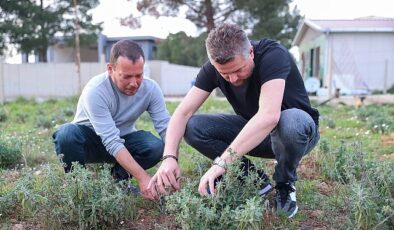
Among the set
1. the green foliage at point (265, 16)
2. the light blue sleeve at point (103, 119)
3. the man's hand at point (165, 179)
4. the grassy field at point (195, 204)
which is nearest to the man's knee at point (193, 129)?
the grassy field at point (195, 204)

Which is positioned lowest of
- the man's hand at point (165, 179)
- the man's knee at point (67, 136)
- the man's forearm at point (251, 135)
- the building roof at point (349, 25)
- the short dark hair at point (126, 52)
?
the man's hand at point (165, 179)

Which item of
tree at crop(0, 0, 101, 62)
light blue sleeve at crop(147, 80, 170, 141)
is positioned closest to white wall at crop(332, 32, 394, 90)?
tree at crop(0, 0, 101, 62)

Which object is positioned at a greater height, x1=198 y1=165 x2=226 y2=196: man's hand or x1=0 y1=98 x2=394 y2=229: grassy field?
x1=198 y1=165 x2=226 y2=196: man's hand

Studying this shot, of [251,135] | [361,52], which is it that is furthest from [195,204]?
[361,52]

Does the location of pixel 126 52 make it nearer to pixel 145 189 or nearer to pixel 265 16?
pixel 145 189

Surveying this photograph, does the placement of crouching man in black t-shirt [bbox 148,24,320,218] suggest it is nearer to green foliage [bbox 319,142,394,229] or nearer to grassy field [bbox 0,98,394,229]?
grassy field [bbox 0,98,394,229]

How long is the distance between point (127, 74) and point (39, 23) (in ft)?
64.6

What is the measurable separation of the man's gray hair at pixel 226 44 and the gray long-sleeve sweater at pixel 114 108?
0.94m

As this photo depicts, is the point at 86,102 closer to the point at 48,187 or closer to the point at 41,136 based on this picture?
the point at 48,187

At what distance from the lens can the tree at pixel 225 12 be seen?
2108cm

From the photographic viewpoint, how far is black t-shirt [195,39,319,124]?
266 cm

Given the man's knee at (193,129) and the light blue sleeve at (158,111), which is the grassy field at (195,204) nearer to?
the man's knee at (193,129)

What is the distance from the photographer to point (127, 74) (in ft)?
9.86

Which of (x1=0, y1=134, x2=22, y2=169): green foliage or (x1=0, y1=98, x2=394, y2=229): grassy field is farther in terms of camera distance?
(x1=0, y1=134, x2=22, y2=169): green foliage
